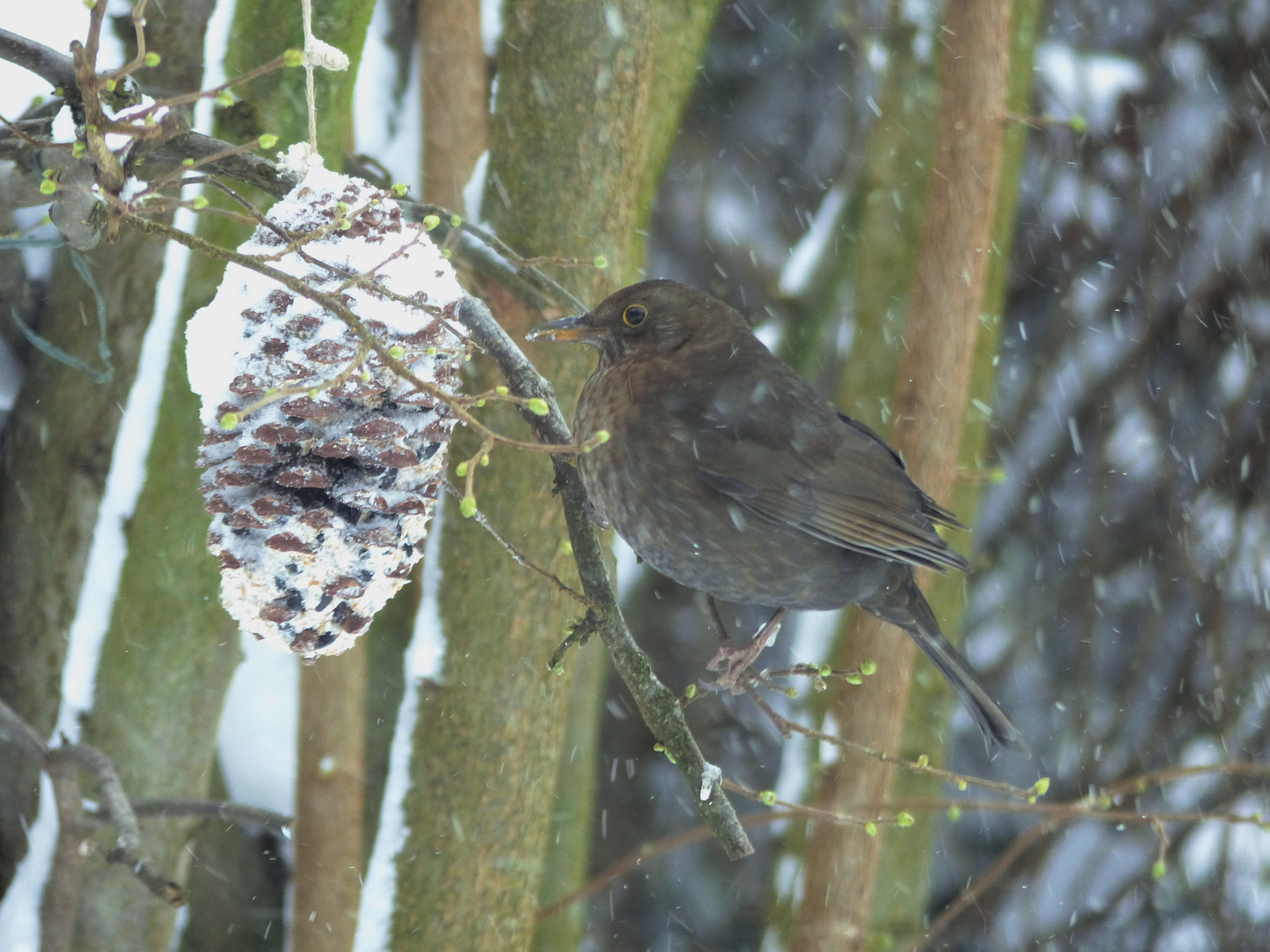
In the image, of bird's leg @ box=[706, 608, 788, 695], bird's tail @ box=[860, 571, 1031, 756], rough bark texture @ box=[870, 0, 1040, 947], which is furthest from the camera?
rough bark texture @ box=[870, 0, 1040, 947]

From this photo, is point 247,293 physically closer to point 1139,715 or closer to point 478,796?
point 478,796

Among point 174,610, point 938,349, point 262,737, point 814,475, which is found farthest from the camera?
point 262,737

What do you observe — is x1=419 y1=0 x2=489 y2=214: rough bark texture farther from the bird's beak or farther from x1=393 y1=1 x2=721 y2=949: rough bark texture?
the bird's beak

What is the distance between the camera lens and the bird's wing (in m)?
1.85

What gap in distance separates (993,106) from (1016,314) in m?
1.43

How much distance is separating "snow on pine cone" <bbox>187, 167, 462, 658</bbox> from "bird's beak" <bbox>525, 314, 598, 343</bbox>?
52 centimetres

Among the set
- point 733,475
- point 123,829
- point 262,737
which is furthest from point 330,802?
point 733,475

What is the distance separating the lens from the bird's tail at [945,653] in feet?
6.72

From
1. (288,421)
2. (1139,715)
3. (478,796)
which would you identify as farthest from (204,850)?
(1139,715)

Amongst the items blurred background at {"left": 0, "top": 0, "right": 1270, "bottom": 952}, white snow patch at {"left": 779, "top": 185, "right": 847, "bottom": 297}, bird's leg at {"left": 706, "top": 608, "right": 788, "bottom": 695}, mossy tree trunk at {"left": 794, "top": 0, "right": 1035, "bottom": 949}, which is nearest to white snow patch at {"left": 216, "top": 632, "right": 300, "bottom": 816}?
blurred background at {"left": 0, "top": 0, "right": 1270, "bottom": 952}

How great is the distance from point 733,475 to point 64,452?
1.36 m

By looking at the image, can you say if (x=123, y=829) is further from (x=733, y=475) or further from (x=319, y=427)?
(x=733, y=475)

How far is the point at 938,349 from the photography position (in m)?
2.66

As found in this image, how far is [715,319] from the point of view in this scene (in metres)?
1.98
